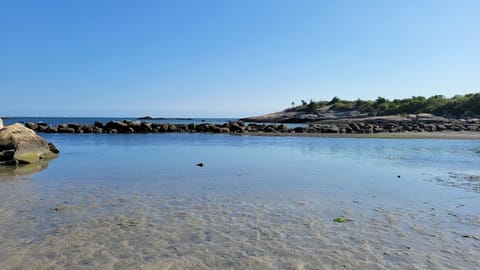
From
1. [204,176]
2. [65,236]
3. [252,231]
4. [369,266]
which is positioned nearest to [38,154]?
[204,176]

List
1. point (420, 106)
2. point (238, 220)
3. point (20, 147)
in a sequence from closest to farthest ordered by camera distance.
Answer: point (238, 220)
point (20, 147)
point (420, 106)

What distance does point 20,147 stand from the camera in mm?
19328

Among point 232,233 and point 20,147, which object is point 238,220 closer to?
point 232,233

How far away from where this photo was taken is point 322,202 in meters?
10.4

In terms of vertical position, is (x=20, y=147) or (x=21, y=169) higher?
(x=20, y=147)

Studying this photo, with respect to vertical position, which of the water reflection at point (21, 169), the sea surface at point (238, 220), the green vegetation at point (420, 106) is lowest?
the water reflection at point (21, 169)

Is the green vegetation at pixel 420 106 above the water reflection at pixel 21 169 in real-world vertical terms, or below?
above

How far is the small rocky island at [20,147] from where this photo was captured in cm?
1903

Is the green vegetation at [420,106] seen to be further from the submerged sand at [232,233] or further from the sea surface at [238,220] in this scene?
the submerged sand at [232,233]

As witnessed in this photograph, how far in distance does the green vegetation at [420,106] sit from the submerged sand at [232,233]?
295 ft

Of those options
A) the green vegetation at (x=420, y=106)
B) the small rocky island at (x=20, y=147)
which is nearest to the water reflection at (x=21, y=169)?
the small rocky island at (x=20, y=147)

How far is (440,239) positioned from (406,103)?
366 ft

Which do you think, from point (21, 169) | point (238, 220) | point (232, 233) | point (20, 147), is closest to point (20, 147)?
point (20, 147)

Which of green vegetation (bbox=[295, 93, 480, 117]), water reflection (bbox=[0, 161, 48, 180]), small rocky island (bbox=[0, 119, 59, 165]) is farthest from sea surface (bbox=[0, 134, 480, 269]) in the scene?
green vegetation (bbox=[295, 93, 480, 117])
